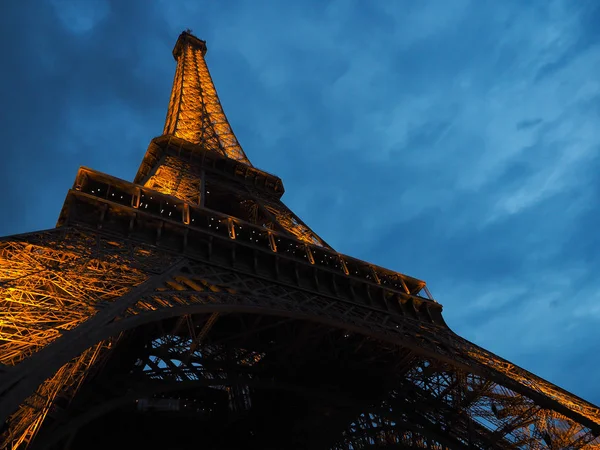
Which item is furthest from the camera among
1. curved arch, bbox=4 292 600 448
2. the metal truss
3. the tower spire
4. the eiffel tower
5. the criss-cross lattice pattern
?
the tower spire

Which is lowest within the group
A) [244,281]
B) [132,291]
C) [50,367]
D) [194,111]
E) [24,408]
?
[50,367]

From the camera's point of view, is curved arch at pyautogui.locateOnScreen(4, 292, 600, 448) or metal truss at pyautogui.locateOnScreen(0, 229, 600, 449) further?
curved arch at pyautogui.locateOnScreen(4, 292, 600, 448)

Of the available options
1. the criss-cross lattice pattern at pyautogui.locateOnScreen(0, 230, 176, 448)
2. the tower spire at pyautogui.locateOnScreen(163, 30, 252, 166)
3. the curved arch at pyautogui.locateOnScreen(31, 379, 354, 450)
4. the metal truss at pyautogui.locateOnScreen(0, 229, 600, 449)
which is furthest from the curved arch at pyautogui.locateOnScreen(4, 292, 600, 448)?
the tower spire at pyautogui.locateOnScreen(163, 30, 252, 166)

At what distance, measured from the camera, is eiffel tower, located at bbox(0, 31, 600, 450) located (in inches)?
458

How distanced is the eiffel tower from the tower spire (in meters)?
8.28

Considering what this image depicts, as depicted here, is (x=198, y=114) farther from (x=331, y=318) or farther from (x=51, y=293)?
(x=51, y=293)

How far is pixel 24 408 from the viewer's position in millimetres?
→ 10148

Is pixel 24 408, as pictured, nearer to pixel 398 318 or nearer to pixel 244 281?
pixel 244 281

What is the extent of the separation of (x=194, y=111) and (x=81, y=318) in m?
28.2

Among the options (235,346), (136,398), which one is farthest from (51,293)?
(235,346)

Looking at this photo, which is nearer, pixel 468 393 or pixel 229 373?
pixel 229 373

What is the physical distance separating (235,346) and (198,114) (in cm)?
2191

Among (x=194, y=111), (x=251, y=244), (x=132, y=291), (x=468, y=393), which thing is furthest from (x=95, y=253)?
(x=194, y=111)

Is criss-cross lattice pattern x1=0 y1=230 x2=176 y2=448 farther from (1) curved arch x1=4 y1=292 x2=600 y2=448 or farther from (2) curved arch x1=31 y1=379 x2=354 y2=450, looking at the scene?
(1) curved arch x1=4 y1=292 x2=600 y2=448
